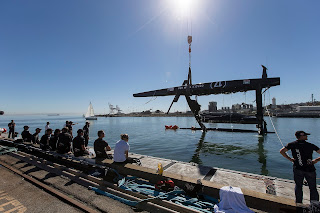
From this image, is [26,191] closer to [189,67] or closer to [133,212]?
[133,212]

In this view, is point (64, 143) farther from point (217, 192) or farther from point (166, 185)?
point (217, 192)

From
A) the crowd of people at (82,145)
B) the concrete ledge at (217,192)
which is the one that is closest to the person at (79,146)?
the crowd of people at (82,145)

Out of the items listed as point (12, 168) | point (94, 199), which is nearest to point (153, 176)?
point (94, 199)

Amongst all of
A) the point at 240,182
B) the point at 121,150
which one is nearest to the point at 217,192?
the point at 240,182

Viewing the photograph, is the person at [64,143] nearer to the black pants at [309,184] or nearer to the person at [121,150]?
the person at [121,150]

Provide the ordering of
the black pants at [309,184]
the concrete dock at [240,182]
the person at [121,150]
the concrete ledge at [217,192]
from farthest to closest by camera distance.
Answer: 1. the person at [121,150]
2. the black pants at [309,184]
3. the concrete dock at [240,182]
4. the concrete ledge at [217,192]

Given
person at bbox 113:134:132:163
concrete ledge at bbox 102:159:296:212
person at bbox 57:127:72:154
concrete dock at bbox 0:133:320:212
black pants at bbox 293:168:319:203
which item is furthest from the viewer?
person at bbox 57:127:72:154

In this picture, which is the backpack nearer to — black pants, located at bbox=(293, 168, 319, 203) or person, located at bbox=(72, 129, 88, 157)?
black pants, located at bbox=(293, 168, 319, 203)

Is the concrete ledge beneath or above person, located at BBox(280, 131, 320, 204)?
beneath

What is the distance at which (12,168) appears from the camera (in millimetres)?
7922

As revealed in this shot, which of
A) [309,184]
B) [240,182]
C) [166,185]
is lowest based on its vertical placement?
[240,182]

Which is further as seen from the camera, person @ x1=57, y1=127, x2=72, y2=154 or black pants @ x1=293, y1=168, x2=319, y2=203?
person @ x1=57, y1=127, x2=72, y2=154

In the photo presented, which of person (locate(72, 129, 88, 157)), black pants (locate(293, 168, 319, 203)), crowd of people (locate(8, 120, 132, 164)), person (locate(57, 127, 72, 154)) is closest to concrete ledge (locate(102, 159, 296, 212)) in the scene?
crowd of people (locate(8, 120, 132, 164))

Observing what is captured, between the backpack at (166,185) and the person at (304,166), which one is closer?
the person at (304,166)
